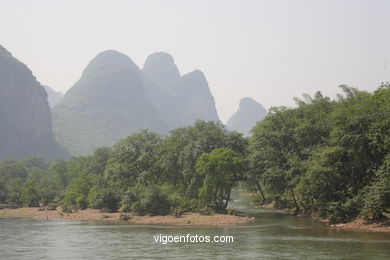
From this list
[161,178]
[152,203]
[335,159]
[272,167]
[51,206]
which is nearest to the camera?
[335,159]

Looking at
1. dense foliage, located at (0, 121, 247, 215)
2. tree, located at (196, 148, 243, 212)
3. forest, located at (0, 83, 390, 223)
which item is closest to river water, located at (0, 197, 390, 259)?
forest, located at (0, 83, 390, 223)

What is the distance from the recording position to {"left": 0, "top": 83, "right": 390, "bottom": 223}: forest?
5144cm

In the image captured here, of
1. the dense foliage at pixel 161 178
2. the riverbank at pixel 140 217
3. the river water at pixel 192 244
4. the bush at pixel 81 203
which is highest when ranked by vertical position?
the dense foliage at pixel 161 178

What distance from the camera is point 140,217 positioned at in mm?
64562

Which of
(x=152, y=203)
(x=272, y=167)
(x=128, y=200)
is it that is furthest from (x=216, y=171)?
(x=128, y=200)

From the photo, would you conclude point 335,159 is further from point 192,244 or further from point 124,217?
point 124,217

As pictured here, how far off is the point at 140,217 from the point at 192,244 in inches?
967

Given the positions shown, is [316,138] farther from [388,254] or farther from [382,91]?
[388,254]

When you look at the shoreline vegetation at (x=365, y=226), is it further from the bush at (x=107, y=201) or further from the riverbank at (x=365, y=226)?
the bush at (x=107, y=201)

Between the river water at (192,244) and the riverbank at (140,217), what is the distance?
3.37 meters

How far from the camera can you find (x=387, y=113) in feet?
165

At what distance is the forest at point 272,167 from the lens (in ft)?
169

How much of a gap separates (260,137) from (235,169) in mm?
10008

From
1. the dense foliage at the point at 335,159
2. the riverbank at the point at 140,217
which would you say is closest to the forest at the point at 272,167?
the dense foliage at the point at 335,159
